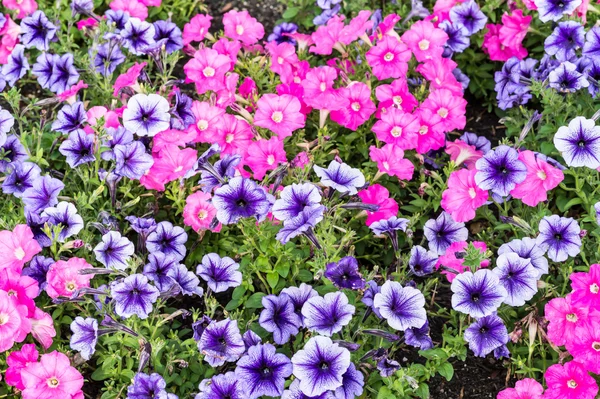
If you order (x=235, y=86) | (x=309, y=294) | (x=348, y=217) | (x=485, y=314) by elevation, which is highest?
(x=235, y=86)

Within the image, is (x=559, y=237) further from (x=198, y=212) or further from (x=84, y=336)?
(x=84, y=336)

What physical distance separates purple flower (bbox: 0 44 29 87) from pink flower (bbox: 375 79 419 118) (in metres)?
2.13

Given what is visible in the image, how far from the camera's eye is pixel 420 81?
16.4 feet

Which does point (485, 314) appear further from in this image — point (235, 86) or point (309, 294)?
point (235, 86)

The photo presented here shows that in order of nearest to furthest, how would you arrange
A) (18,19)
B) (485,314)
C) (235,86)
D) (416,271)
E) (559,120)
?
(485,314), (416,271), (559,120), (235,86), (18,19)

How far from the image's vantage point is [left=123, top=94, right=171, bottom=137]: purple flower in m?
4.30

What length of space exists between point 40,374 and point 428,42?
9.33 ft

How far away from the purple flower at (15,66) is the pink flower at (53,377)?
79.2 inches

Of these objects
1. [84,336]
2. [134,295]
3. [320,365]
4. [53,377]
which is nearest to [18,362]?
[53,377]

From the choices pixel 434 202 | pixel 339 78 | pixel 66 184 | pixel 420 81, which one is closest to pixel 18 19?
pixel 66 184

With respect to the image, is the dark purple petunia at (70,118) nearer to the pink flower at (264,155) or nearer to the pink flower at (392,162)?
the pink flower at (264,155)

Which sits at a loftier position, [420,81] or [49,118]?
[420,81]

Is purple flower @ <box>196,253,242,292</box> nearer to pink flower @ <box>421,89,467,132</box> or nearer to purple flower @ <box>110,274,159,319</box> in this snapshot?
purple flower @ <box>110,274,159,319</box>

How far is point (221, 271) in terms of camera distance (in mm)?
3910
